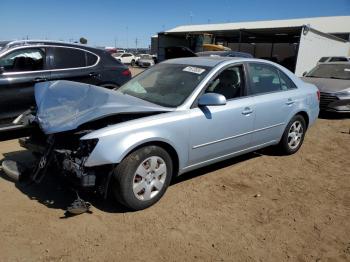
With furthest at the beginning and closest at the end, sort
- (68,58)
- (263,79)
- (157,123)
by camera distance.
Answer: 1. (68,58)
2. (263,79)
3. (157,123)

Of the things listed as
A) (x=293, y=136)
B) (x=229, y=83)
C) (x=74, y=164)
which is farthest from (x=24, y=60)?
(x=293, y=136)

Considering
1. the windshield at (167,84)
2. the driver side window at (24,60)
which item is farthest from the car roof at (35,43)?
the windshield at (167,84)

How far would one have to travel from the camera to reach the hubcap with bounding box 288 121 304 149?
5652 mm

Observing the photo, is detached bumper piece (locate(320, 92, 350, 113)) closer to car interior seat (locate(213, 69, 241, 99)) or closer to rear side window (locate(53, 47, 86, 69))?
car interior seat (locate(213, 69, 241, 99))

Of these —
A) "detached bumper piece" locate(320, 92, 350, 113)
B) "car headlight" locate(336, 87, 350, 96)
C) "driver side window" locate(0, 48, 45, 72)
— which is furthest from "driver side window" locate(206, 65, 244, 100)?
"car headlight" locate(336, 87, 350, 96)

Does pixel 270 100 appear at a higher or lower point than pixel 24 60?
lower

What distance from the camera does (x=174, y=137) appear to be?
3852 mm

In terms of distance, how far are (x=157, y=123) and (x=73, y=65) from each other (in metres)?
3.50

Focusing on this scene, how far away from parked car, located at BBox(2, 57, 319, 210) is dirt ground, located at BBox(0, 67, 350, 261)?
0.31 m

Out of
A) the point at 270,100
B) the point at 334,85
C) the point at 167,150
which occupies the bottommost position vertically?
the point at 334,85

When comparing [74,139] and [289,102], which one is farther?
[289,102]

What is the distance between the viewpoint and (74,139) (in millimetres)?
3637

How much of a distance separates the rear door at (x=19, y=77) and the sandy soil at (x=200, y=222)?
5.84 ft

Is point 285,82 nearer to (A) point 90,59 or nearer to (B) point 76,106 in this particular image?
(B) point 76,106
